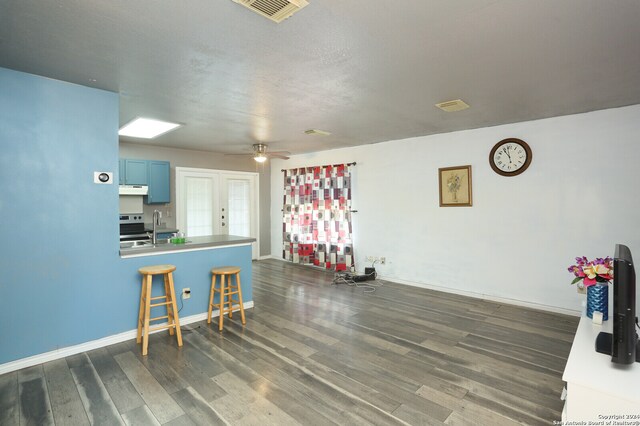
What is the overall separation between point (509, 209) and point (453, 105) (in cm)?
179

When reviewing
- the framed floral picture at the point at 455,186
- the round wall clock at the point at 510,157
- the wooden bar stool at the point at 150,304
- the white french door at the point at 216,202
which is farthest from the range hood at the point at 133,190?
the round wall clock at the point at 510,157

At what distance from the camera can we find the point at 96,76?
105 inches

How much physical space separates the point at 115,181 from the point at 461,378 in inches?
139

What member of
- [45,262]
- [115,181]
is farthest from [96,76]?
[45,262]

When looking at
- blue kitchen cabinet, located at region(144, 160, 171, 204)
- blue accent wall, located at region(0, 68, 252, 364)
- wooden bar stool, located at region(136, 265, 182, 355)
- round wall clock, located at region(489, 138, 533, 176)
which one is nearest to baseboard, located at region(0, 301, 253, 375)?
blue accent wall, located at region(0, 68, 252, 364)

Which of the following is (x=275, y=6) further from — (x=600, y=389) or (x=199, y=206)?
(x=199, y=206)

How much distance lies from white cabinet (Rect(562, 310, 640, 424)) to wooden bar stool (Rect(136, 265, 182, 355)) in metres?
3.00

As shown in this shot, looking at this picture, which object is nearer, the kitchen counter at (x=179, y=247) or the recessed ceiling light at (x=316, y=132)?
the kitchen counter at (x=179, y=247)

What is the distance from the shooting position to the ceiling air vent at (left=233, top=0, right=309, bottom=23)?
1.65 metres

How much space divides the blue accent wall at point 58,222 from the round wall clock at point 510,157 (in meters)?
4.56

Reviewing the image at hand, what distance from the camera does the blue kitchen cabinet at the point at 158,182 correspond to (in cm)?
564

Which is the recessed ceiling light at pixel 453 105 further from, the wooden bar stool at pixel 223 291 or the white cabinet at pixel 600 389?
the wooden bar stool at pixel 223 291

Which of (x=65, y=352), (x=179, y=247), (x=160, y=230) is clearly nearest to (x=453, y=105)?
(x=179, y=247)

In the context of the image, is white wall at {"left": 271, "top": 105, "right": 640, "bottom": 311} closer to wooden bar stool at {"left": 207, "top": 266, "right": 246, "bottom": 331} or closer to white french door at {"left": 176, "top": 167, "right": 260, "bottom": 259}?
white french door at {"left": 176, "top": 167, "right": 260, "bottom": 259}
